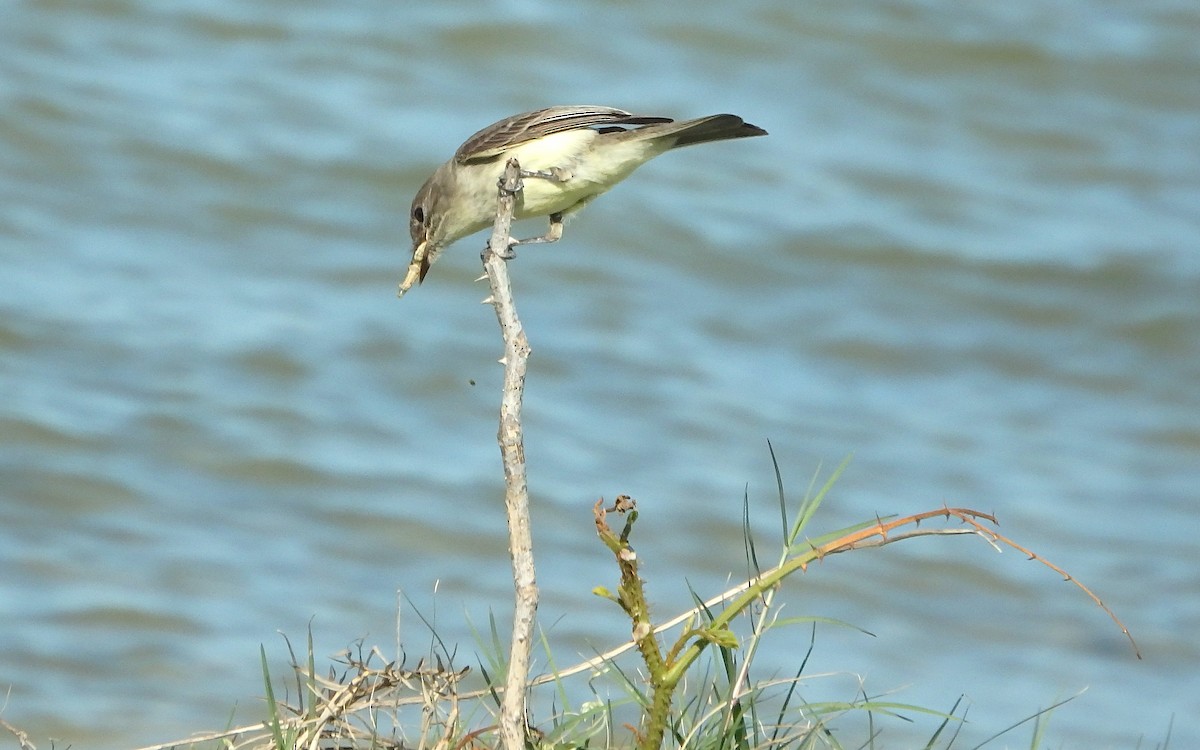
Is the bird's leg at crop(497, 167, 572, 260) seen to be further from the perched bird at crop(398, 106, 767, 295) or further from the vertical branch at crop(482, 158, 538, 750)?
the vertical branch at crop(482, 158, 538, 750)

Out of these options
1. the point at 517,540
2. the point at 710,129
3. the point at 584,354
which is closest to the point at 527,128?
the point at 710,129

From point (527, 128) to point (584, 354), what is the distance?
7.86m

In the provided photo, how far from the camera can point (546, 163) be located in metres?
4.93

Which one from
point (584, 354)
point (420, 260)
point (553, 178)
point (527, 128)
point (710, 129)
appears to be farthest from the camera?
point (584, 354)

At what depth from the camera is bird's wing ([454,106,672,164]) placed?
498 cm

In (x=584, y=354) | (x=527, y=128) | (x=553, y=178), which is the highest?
(x=527, y=128)

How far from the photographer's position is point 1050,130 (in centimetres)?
1786

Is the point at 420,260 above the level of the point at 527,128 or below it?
below

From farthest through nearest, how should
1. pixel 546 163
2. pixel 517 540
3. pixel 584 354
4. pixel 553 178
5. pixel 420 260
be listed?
1. pixel 584 354
2. pixel 420 260
3. pixel 546 163
4. pixel 553 178
5. pixel 517 540

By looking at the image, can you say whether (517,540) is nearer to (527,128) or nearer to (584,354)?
(527,128)

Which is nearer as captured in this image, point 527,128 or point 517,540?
point 517,540

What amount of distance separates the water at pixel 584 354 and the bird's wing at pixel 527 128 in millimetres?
2883

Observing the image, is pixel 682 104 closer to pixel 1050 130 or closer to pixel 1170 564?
pixel 1050 130

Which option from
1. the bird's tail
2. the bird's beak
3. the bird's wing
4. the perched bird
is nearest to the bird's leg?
the perched bird
